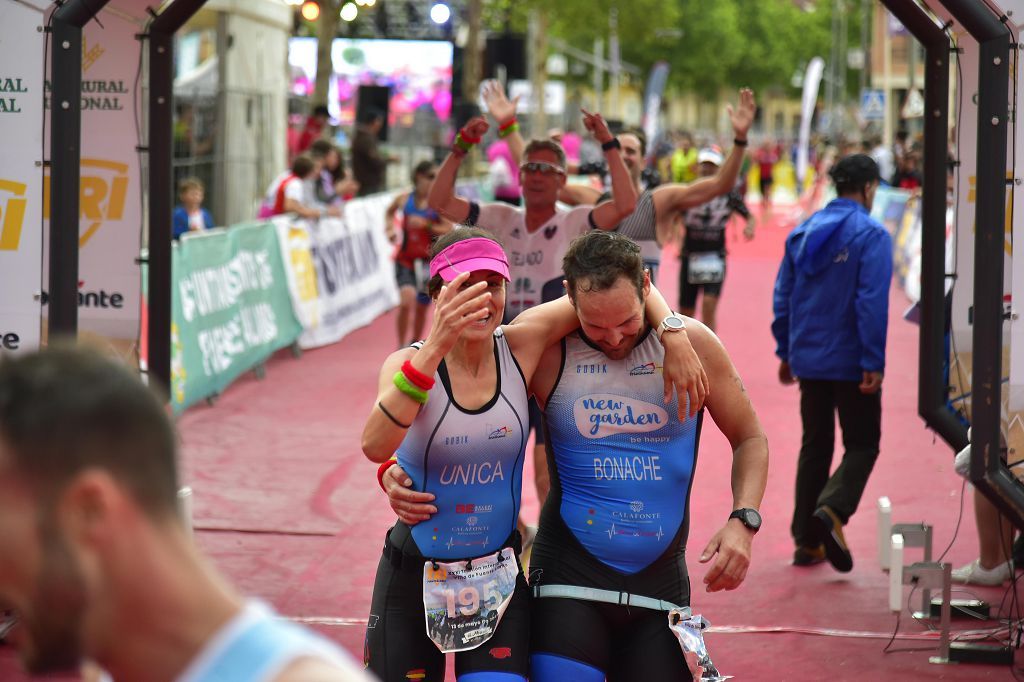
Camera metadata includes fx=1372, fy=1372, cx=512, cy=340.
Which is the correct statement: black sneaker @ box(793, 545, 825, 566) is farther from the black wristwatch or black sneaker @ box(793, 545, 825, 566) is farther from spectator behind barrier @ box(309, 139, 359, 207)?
spectator behind barrier @ box(309, 139, 359, 207)

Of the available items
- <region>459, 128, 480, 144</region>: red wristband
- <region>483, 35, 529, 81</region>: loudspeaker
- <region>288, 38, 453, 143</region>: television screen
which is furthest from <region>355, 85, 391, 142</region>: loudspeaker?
<region>459, 128, 480, 144</region>: red wristband

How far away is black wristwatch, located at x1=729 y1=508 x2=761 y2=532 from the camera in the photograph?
3.84 meters

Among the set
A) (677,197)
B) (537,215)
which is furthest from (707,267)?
(537,215)

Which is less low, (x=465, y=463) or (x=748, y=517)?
(x=465, y=463)

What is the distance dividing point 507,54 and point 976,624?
33781 mm

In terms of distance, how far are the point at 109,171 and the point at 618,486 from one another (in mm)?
3317

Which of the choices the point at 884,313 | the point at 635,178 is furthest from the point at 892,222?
the point at 884,313

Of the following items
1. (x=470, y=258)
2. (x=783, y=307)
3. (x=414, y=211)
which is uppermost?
(x=414, y=211)

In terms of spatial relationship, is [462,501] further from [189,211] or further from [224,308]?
[189,211]

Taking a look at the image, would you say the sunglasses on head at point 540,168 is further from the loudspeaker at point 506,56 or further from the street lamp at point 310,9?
the loudspeaker at point 506,56

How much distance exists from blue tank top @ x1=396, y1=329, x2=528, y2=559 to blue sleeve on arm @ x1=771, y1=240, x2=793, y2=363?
4011 mm

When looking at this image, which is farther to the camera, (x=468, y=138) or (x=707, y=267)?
(x=707, y=267)

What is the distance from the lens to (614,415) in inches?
155

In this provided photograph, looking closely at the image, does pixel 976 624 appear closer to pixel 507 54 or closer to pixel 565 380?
pixel 565 380
